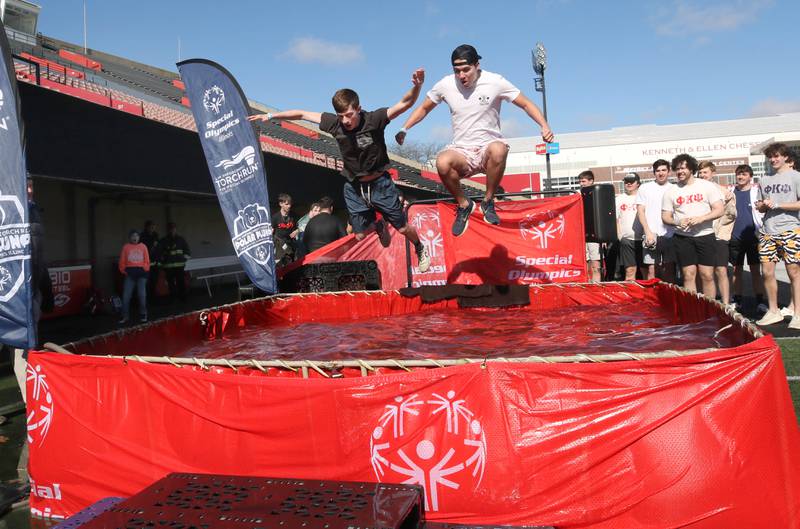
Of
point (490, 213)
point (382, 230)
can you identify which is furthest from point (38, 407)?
point (490, 213)

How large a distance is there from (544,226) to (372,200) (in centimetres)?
224

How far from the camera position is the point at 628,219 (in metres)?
8.04

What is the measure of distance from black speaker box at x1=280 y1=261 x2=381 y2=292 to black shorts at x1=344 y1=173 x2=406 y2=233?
128cm

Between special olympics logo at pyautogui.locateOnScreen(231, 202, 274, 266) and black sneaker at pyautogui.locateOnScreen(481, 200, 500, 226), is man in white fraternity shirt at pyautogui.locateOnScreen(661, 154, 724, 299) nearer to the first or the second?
black sneaker at pyautogui.locateOnScreen(481, 200, 500, 226)

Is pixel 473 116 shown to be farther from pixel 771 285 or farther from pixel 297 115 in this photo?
pixel 771 285

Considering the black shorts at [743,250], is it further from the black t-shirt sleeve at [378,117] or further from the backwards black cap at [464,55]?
the black t-shirt sleeve at [378,117]

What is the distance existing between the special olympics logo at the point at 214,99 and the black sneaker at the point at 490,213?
2.74m

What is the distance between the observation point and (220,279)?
16500 millimetres

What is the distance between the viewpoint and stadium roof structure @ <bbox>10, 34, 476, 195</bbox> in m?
12.8

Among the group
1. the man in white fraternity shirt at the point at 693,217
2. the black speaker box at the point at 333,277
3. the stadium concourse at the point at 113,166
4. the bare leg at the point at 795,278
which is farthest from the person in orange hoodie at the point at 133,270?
the bare leg at the point at 795,278

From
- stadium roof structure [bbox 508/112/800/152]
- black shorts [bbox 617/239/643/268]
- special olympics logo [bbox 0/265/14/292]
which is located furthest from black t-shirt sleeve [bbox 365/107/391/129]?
stadium roof structure [bbox 508/112/800/152]

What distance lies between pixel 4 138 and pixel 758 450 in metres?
3.82

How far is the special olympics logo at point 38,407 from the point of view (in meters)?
2.95

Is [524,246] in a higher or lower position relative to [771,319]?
higher
